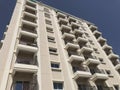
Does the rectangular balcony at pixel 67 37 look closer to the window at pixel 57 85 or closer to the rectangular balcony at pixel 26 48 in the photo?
the rectangular balcony at pixel 26 48

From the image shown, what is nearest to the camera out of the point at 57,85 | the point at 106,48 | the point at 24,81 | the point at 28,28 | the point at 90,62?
the point at 24,81

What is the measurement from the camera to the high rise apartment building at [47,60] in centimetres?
1736

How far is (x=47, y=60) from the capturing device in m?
21.2

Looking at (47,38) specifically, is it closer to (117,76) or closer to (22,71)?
(22,71)

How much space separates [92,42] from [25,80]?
2190 centimetres

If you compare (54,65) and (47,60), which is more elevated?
(47,60)

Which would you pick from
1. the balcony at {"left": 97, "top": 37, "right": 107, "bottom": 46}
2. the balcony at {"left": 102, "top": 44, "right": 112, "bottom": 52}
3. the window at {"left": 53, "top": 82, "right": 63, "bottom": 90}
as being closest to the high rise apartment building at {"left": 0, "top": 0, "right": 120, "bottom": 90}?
the window at {"left": 53, "top": 82, "right": 63, "bottom": 90}

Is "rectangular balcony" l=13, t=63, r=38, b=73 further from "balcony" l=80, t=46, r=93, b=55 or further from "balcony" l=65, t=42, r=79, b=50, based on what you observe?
"balcony" l=80, t=46, r=93, b=55

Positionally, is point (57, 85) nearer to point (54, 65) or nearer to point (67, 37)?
point (54, 65)

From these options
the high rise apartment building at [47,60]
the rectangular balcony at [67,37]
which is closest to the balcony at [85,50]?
the high rise apartment building at [47,60]

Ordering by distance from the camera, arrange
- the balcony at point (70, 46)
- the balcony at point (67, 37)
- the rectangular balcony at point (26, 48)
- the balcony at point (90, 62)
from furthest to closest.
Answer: the balcony at point (67, 37) → the balcony at point (70, 46) → the balcony at point (90, 62) → the rectangular balcony at point (26, 48)

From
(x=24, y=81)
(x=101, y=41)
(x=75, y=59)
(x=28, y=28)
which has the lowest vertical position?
(x=24, y=81)

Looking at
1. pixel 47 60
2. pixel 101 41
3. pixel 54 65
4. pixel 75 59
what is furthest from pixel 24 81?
pixel 101 41

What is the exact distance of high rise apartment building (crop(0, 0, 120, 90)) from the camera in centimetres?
1736
